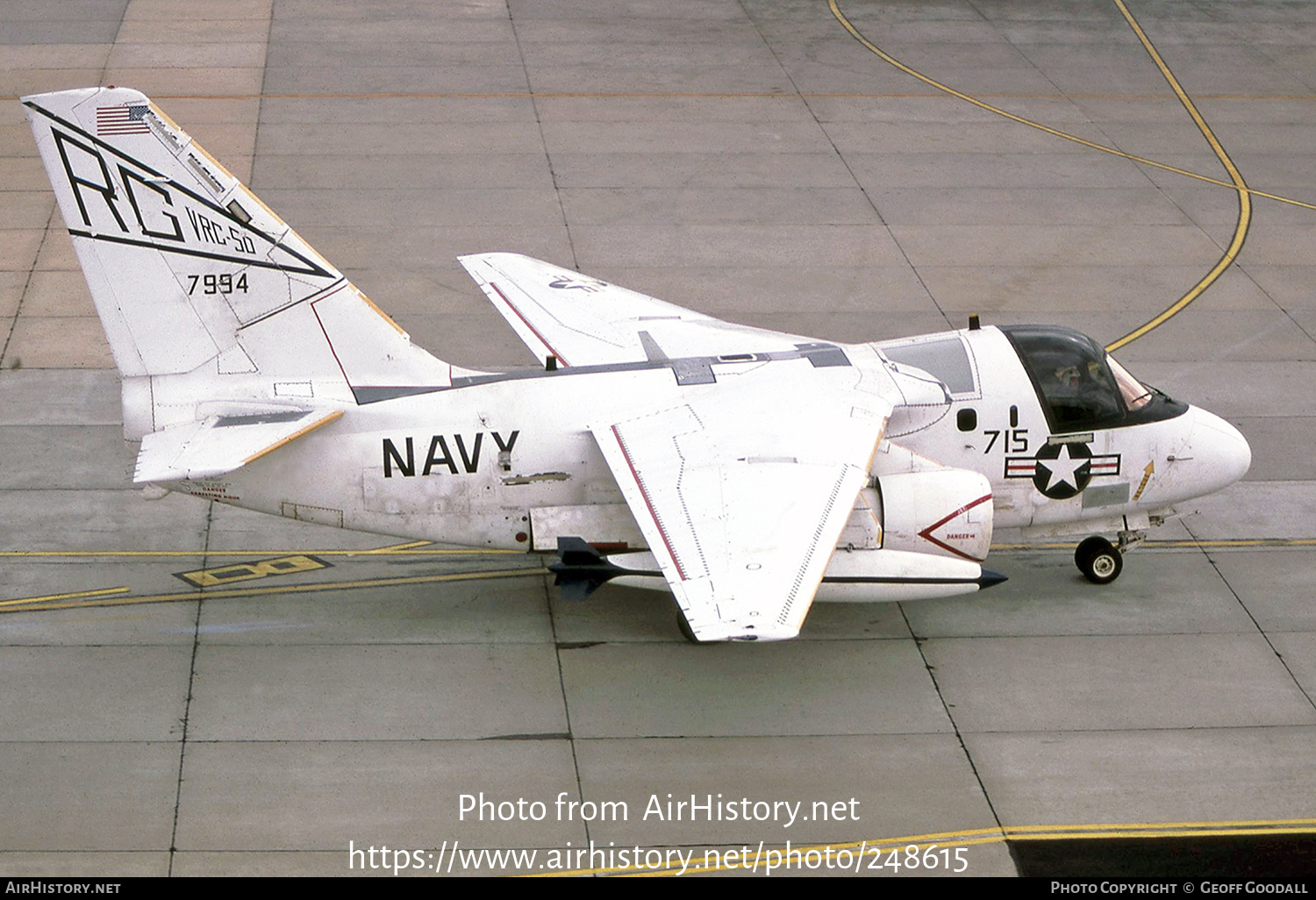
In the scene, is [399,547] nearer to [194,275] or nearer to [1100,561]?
[194,275]

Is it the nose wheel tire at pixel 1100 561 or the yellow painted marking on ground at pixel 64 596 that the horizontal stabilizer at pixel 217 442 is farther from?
the nose wheel tire at pixel 1100 561

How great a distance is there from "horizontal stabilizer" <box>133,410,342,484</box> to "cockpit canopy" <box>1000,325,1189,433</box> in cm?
833

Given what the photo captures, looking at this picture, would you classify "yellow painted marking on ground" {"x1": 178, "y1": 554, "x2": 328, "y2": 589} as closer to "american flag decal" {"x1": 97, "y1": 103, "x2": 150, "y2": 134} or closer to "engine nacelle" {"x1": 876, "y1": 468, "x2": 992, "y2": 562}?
"american flag decal" {"x1": 97, "y1": 103, "x2": 150, "y2": 134}

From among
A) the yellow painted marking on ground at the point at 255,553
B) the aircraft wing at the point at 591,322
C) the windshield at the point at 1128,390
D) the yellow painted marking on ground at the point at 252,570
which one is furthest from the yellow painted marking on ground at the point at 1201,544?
the yellow painted marking on ground at the point at 252,570

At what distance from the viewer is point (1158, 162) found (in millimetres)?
34625

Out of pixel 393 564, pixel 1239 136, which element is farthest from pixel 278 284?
pixel 1239 136

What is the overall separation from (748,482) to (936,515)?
8.03ft

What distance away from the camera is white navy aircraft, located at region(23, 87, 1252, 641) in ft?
56.6

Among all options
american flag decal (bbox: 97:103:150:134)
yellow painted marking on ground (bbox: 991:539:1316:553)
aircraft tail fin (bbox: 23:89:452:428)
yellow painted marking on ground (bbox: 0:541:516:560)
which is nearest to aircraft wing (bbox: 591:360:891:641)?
yellow painted marking on ground (bbox: 0:541:516:560)

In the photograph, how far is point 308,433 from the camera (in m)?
18.0

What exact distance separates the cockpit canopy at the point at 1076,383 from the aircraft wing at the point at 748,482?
84.3 inches

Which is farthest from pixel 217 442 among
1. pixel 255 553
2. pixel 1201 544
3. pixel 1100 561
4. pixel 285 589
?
pixel 1201 544

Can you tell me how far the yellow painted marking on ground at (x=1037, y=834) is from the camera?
15.0m

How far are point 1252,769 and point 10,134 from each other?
1114 inches
